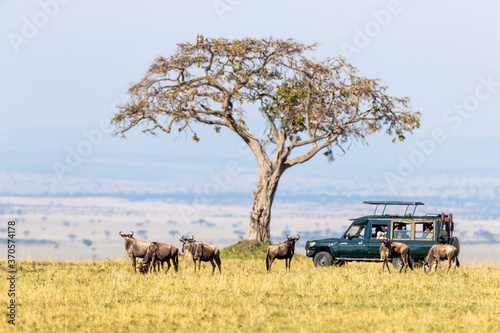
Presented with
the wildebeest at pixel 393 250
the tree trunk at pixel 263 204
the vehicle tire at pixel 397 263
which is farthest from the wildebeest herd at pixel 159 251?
the tree trunk at pixel 263 204

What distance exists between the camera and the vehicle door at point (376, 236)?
96.7 feet

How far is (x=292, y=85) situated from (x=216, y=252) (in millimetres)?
16304

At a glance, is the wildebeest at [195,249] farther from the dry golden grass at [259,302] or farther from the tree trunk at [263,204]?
the tree trunk at [263,204]

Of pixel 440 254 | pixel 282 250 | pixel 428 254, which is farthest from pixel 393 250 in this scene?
pixel 282 250

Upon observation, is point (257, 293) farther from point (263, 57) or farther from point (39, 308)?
point (263, 57)

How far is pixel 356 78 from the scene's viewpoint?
40219 millimetres

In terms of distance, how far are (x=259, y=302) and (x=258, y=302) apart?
0.14 feet

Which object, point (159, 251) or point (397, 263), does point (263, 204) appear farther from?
point (159, 251)

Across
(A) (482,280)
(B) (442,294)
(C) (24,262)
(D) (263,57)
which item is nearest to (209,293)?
(B) (442,294)

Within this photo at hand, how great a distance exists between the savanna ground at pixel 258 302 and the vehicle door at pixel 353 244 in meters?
2.62

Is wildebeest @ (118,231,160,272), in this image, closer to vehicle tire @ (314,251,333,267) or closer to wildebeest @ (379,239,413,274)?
vehicle tire @ (314,251,333,267)

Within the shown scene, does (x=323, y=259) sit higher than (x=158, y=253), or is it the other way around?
(x=158, y=253)

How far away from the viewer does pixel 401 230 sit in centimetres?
2970

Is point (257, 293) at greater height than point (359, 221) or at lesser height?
lesser
